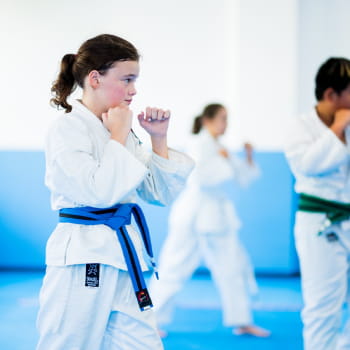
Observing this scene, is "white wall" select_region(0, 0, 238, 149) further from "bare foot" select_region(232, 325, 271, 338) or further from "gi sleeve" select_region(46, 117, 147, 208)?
"gi sleeve" select_region(46, 117, 147, 208)

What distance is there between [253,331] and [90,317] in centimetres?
214

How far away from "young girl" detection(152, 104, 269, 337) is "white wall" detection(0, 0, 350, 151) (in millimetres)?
1514

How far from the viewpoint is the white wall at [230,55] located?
5.40 meters

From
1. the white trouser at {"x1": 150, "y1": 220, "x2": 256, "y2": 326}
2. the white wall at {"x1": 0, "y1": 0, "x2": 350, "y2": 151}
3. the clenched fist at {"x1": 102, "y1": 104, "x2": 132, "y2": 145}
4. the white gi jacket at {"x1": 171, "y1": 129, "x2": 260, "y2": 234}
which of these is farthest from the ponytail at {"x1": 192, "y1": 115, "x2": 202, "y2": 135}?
the clenched fist at {"x1": 102, "y1": 104, "x2": 132, "y2": 145}

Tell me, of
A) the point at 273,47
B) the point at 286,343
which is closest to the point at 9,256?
the point at 286,343

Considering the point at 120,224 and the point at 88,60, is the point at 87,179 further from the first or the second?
the point at 88,60

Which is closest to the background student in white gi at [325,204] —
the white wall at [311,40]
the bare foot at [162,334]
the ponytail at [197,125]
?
the bare foot at [162,334]

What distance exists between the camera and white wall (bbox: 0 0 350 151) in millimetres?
5402

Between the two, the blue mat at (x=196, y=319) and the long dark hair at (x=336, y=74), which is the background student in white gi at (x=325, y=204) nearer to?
the long dark hair at (x=336, y=74)

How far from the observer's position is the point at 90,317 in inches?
66.9

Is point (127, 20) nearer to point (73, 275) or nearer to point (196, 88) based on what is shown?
point (196, 88)

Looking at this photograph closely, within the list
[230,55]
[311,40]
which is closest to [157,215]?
[230,55]

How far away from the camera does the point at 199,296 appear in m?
4.65

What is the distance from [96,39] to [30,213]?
3.52m
